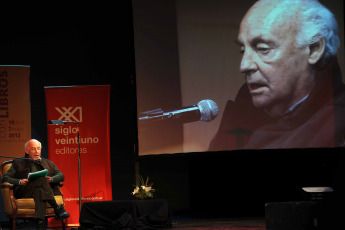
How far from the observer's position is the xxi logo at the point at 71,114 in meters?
7.44

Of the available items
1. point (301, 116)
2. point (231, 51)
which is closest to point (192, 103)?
point (231, 51)

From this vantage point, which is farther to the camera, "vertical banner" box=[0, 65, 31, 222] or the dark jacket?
"vertical banner" box=[0, 65, 31, 222]

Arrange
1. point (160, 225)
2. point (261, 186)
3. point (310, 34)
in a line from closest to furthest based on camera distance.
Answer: point (160, 225) → point (310, 34) → point (261, 186)

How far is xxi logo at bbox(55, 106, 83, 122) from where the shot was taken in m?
7.44

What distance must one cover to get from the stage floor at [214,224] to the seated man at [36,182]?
950mm

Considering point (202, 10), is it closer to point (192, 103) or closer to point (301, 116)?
point (192, 103)

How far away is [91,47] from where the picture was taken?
330 inches

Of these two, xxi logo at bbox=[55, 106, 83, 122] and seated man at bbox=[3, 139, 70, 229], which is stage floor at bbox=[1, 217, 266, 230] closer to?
seated man at bbox=[3, 139, 70, 229]

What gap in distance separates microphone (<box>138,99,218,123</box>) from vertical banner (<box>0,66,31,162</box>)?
173 cm

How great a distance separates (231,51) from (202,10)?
736 millimetres

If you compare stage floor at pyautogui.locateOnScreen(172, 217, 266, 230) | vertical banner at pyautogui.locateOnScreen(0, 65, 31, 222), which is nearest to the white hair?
stage floor at pyautogui.locateOnScreen(172, 217, 266, 230)

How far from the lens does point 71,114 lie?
7.45m

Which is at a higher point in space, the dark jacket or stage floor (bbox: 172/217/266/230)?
the dark jacket

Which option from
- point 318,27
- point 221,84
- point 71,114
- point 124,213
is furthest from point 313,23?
point 124,213
